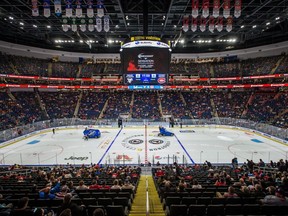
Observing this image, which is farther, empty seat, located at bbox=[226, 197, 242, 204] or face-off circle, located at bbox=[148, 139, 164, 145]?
face-off circle, located at bbox=[148, 139, 164, 145]

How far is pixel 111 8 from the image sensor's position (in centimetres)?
2119

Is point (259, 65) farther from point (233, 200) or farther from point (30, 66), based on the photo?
point (30, 66)

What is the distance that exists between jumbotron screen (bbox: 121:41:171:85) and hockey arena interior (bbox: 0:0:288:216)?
8 centimetres

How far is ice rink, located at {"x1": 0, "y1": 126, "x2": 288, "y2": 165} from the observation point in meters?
17.7

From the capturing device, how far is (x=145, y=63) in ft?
49.1

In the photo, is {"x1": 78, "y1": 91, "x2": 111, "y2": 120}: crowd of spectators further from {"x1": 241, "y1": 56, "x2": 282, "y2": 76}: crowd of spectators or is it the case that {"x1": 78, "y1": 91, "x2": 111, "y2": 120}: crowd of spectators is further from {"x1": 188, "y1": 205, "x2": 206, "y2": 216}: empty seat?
{"x1": 188, "y1": 205, "x2": 206, "y2": 216}: empty seat

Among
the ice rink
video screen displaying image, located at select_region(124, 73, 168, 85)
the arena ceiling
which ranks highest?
the arena ceiling

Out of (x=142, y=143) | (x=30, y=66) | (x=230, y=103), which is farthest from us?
(x=30, y=66)

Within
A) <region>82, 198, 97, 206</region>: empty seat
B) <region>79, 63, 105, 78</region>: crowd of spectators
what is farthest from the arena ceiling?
<region>82, 198, 97, 206</region>: empty seat

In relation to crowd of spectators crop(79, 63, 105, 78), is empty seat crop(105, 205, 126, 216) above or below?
below

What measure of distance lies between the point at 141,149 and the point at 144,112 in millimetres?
18992

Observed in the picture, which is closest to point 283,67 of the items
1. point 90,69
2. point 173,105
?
point 173,105

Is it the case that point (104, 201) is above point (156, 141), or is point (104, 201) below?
above

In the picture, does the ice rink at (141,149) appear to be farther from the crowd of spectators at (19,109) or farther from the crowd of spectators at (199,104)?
the crowd of spectators at (199,104)
